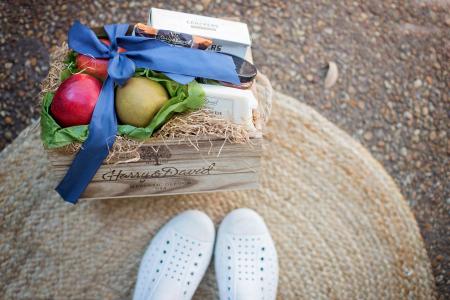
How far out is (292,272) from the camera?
1.30m

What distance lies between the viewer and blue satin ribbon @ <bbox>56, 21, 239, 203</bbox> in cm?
86

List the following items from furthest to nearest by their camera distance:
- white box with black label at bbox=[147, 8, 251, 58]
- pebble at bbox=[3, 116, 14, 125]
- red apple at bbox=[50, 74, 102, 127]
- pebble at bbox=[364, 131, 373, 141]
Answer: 1. pebble at bbox=[364, 131, 373, 141]
2. pebble at bbox=[3, 116, 14, 125]
3. white box with black label at bbox=[147, 8, 251, 58]
4. red apple at bbox=[50, 74, 102, 127]

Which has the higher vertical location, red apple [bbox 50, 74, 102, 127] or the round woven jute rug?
red apple [bbox 50, 74, 102, 127]

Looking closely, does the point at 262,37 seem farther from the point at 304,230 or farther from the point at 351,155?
the point at 304,230

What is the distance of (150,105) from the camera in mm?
865

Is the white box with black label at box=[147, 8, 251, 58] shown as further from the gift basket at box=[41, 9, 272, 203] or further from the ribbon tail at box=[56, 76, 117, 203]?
the ribbon tail at box=[56, 76, 117, 203]

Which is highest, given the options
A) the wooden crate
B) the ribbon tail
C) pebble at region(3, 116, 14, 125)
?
the ribbon tail

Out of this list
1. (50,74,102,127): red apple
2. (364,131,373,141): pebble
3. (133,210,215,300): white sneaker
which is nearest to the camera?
(50,74,102,127): red apple

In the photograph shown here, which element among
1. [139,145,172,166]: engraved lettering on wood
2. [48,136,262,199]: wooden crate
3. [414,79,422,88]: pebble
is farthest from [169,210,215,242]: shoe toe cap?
[414,79,422,88]: pebble

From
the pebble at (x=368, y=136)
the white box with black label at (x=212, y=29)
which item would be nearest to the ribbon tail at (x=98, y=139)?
the white box with black label at (x=212, y=29)

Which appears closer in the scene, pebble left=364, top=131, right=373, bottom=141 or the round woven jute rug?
the round woven jute rug

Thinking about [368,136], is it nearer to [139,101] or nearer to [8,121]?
[139,101]

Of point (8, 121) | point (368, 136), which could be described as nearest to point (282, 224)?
point (368, 136)

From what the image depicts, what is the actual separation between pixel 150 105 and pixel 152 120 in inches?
1.2
